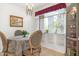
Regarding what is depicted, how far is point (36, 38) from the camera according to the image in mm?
1812

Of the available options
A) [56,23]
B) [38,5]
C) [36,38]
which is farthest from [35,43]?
[38,5]

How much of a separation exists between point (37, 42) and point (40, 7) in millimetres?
525

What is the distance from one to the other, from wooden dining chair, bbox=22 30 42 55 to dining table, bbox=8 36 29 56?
6cm

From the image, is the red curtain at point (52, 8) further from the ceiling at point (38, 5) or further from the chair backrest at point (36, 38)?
the chair backrest at point (36, 38)

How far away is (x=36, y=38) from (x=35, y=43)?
8 centimetres

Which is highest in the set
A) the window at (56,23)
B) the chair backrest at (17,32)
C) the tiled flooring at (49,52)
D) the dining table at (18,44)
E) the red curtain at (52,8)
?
the red curtain at (52,8)

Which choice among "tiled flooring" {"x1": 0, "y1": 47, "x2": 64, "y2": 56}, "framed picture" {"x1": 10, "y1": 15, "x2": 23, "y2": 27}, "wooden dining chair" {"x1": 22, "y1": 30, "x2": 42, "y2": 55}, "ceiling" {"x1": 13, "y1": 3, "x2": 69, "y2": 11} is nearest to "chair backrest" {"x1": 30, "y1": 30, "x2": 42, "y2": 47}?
"wooden dining chair" {"x1": 22, "y1": 30, "x2": 42, "y2": 55}

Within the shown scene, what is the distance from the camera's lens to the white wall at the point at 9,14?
1.75 meters

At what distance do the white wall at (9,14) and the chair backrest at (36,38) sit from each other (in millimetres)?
83

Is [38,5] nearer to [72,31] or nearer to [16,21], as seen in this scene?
[16,21]

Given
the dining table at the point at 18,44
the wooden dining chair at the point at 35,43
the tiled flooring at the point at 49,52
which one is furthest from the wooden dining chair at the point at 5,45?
the tiled flooring at the point at 49,52

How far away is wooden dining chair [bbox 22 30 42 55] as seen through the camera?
180cm

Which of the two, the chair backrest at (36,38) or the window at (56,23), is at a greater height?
the window at (56,23)

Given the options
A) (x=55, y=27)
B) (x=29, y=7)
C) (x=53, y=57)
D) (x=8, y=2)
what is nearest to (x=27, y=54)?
(x=53, y=57)
